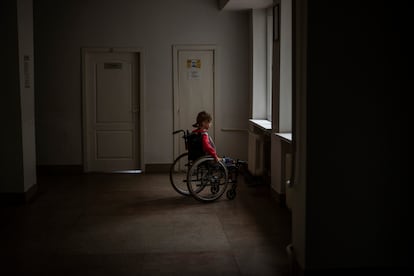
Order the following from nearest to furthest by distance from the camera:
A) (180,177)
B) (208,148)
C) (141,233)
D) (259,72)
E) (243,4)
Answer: (141,233) → (208,148) → (243,4) → (180,177) → (259,72)

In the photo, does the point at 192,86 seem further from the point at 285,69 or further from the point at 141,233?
the point at 141,233

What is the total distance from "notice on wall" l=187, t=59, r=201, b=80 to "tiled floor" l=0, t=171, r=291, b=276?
2.11 meters

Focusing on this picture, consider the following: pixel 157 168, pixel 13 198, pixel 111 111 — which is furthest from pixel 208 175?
pixel 111 111

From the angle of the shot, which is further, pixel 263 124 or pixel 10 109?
pixel 263 124

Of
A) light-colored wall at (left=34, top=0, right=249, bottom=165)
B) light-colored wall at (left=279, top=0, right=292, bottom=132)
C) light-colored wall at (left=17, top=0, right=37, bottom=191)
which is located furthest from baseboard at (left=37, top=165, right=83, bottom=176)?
light-colored wall at (left=279, top=0, right=292, bottom=132)

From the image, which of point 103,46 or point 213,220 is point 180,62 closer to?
point 103,46

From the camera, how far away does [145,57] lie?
930 cm

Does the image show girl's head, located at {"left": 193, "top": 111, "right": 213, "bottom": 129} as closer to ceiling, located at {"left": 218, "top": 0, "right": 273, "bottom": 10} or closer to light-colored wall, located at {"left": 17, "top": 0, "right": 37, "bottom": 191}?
ceiling, located at {"left": 218, "top": 0, "right": 273, "bottom": 10}

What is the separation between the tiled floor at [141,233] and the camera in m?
4.66

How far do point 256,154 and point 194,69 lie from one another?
6.15 feet

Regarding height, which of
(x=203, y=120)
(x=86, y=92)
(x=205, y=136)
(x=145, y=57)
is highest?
(x=145, y=57)

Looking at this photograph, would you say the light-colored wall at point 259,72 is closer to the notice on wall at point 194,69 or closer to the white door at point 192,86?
the white door at point 192,86

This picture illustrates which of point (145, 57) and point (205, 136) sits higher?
point (145, 57)

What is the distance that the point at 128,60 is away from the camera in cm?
936
